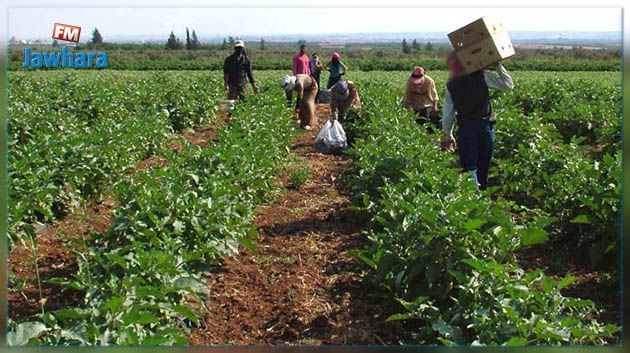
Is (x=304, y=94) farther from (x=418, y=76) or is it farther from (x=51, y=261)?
(x=51, y=261)

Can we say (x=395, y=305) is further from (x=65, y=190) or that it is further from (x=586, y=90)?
(x=586, y=90)

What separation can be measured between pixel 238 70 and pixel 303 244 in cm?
793

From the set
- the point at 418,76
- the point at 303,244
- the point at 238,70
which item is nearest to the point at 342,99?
the point at 418,76

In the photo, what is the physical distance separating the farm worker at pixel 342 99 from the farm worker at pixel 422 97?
40.2 inches

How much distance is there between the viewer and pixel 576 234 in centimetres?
589

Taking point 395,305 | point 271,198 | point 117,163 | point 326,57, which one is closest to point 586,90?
point 271,198

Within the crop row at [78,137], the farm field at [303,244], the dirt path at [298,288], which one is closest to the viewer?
the farm field at [303,244]

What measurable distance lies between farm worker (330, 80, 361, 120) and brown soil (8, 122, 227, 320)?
447 cm

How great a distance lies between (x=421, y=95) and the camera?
34.1ft

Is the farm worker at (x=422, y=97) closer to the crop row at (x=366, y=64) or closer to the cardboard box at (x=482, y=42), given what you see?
the cardboard box at (x=482, y=42)

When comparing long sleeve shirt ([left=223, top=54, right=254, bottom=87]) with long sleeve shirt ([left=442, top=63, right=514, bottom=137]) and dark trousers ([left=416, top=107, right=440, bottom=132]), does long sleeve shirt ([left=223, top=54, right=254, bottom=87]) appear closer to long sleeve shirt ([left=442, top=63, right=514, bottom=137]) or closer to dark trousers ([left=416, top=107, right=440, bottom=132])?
dark trousers ([left=416, top=107, right=440, bottom=132])

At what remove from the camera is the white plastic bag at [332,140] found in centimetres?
1047

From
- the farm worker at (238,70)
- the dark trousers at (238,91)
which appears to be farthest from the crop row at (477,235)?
the dark trousers at (238,91)

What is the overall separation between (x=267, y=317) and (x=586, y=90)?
11.9 meters
